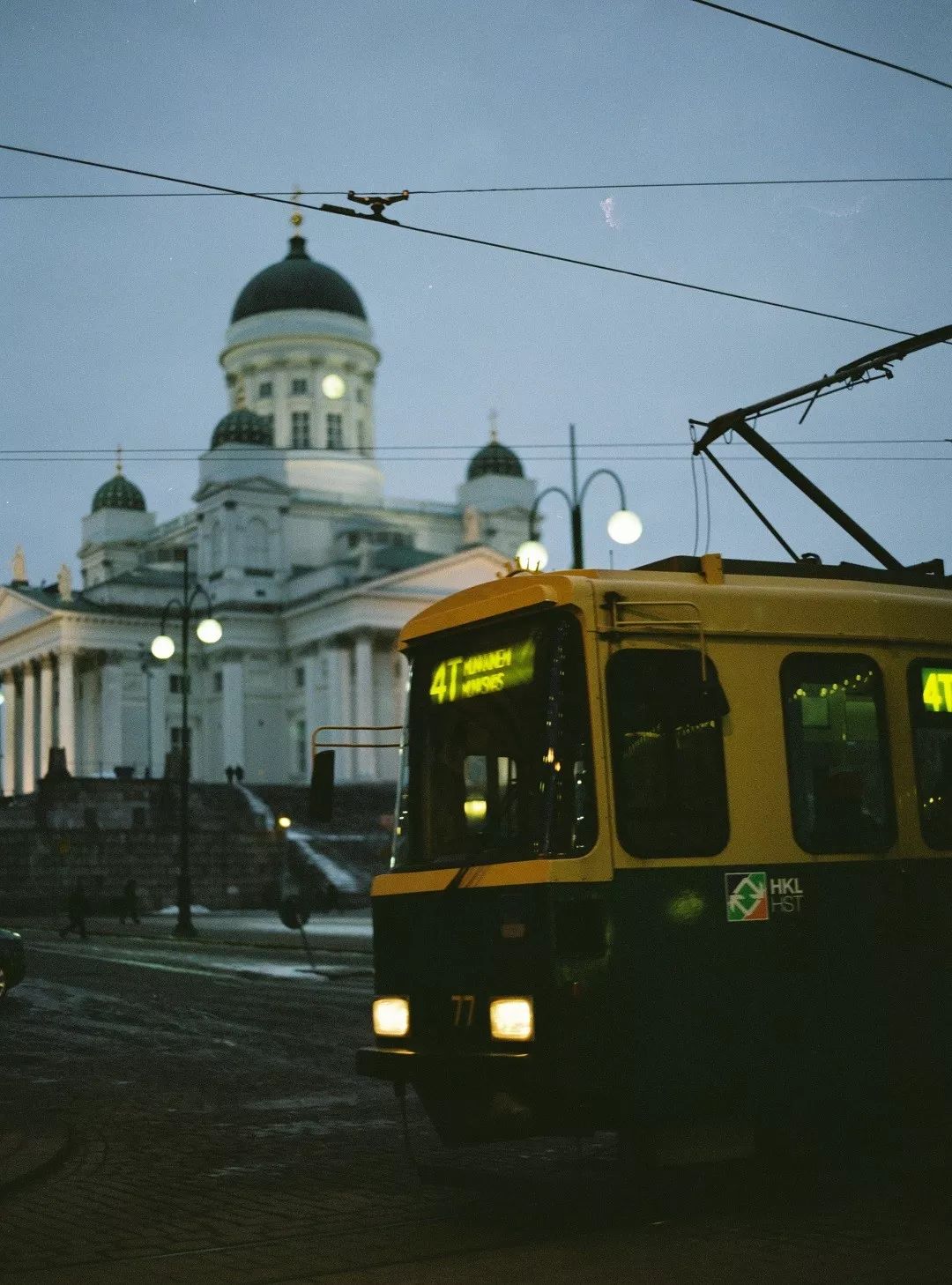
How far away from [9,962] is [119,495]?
3532 inches

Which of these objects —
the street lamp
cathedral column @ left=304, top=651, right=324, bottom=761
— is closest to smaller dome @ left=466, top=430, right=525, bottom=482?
cathedral column @ left=304, top=651, right=324, bottom=761

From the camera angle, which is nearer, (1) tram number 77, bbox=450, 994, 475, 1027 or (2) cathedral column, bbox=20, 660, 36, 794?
(1) tram number 77, bbox=450, 994, 475, 1027

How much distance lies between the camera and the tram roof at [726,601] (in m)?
8.48

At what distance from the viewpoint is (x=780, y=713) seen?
28.8 feet

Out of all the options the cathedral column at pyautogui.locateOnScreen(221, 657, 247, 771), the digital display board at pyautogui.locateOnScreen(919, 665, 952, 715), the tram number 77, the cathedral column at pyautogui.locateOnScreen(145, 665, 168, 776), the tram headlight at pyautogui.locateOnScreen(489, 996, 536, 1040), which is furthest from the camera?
the cathedral column at pyautogui.locateOnScreen(145, 665, 168, 776)

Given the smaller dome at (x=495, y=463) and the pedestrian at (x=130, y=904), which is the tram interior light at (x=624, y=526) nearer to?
the pedestrian at (x=130, y=904)

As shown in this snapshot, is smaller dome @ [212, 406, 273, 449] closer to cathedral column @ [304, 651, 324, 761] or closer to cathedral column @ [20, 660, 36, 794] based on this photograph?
cathedral column @ [304, 651, 324, 761]

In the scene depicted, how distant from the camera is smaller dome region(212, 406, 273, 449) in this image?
96.1 metres

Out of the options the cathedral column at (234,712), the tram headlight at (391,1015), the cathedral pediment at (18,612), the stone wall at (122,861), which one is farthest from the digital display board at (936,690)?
the cathedral pediment at (18,612)

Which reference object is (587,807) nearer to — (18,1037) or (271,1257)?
(271,1257)

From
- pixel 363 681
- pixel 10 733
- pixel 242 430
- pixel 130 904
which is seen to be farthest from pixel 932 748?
pixel 10 733

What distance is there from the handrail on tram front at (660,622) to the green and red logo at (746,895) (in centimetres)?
94

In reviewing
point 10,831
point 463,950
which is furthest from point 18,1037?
point 10,831

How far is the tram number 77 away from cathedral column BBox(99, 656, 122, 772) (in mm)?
87642
